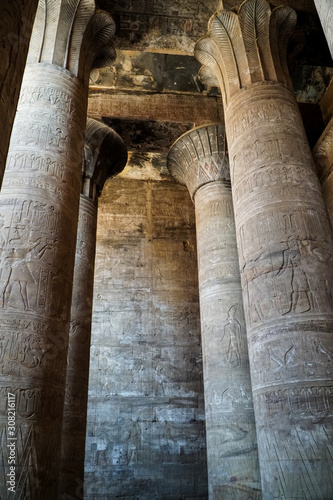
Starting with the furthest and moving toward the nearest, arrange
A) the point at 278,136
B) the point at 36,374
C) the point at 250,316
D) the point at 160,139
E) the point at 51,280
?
1. the point at 160,139
2. the point at 278,136
3. the point at 250,316
4. the point at 51,280
5. the point at 36,374

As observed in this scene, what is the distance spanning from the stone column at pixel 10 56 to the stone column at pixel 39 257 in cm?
185

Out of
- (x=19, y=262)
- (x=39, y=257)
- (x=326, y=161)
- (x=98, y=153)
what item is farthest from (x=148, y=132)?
(x=19, y=262)

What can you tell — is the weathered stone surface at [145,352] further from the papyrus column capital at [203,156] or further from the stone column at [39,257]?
the stone column at [39,257]

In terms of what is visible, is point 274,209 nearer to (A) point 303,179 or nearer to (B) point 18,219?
(A) point 303,179

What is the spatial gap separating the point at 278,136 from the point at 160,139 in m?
4.68

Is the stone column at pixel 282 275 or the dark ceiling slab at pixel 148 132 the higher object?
the dark ceiling slab at pixel 148 132

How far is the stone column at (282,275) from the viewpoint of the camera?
351 centimetres

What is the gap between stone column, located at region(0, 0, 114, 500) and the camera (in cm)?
339

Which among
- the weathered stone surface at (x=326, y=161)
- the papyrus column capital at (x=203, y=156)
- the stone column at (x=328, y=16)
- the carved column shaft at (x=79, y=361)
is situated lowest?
the carved column shaft at (x=79, y=361)

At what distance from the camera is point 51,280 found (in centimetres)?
402

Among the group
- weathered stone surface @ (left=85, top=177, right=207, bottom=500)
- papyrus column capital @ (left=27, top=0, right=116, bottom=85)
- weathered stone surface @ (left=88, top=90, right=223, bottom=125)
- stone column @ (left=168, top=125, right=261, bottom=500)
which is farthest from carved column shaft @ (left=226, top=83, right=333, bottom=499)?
weathered stone surface @ (left=85, top=177, right=207, bottom=500)

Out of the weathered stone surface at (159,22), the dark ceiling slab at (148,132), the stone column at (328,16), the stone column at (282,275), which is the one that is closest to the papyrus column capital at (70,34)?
the weathered stone surface at (159,22)

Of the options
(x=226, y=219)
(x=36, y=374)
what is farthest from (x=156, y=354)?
(x=36, y=374)

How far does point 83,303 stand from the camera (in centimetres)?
720
